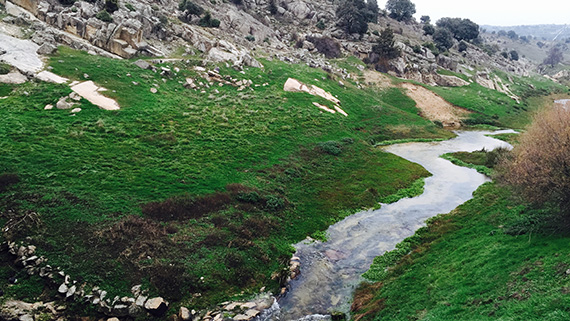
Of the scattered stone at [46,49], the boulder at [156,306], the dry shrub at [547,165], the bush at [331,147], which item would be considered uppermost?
the dry shrub at [547,165]

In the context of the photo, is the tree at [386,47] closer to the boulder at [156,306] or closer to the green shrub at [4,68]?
the green shrub at [4,68]

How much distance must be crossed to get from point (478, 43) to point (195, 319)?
196392 mm

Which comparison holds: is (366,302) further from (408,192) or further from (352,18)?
(352,18)

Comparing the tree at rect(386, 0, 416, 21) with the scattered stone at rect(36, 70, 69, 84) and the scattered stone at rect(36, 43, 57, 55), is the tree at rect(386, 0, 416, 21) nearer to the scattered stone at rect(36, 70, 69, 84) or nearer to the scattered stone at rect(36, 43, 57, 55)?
the scattered stone at rect(36, 43, 57, 55)

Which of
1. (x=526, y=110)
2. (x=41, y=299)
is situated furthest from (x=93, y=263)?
(x=526, y=110)

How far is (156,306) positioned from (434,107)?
79.6m

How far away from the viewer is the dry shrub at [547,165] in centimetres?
1916

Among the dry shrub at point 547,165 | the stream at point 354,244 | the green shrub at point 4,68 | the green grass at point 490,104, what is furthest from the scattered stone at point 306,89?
the dry shrub at point 547,165

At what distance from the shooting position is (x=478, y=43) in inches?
6826

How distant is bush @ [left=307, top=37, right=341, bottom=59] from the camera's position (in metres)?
95.6

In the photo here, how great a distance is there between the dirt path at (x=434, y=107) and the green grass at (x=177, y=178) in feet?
102

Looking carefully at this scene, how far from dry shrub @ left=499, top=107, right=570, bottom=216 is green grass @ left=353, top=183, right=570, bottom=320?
7.81 feet

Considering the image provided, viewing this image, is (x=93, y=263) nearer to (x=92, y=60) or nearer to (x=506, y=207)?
(x=506, y=207)

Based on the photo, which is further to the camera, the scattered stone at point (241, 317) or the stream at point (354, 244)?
the stream at point (354, 244)
